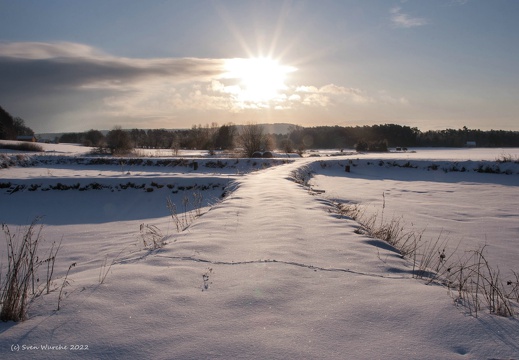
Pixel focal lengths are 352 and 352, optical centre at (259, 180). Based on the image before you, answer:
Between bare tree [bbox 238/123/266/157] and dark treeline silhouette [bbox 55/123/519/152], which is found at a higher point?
dark treeline silhouette [bbox 55/123/519/152]

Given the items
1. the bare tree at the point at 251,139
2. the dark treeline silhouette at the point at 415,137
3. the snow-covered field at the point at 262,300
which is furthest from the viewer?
the dark treeline silhouette at the point at 415,137

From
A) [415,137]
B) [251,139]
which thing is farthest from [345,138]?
[251,139]

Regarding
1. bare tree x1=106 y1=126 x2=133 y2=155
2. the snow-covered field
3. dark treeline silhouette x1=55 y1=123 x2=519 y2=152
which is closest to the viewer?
the snow-covered field

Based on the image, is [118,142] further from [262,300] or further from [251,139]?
[262,300]

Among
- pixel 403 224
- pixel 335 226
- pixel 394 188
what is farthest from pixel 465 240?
pixel 394 188

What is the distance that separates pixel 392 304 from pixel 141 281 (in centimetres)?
234

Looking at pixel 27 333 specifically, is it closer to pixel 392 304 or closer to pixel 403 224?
pixel 392 304

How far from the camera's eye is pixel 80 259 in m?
6.39

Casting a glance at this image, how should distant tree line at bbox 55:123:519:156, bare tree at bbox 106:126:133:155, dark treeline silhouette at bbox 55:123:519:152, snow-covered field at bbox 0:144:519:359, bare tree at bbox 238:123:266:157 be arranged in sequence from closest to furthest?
snow-covered field at bbox 0:144:519:359
bare tree at bbox 238:123:266:157
bare tree at bbox 106:126:133:155
distant tree line at bbox 55:123:519:156
dark treeline silhouette at bbox 55:123:519:152

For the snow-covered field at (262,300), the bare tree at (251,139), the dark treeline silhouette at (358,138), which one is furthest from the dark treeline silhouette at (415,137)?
the snow-covered field at (262,300)

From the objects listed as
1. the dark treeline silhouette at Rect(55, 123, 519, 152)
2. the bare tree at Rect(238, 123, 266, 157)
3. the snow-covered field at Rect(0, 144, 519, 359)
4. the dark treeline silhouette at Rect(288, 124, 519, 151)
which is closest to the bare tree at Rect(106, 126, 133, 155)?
the bare tree at Rect(238, 123, 266, 157)

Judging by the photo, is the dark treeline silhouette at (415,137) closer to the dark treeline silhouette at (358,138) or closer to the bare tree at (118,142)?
the dark treeline silhouette at (358,138)

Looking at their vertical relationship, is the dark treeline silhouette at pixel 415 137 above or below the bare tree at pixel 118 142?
above

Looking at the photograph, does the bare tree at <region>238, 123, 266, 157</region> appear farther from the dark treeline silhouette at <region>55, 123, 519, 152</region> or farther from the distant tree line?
the dark treeline silhouette at <region>55, 123, 519, 152</region>
